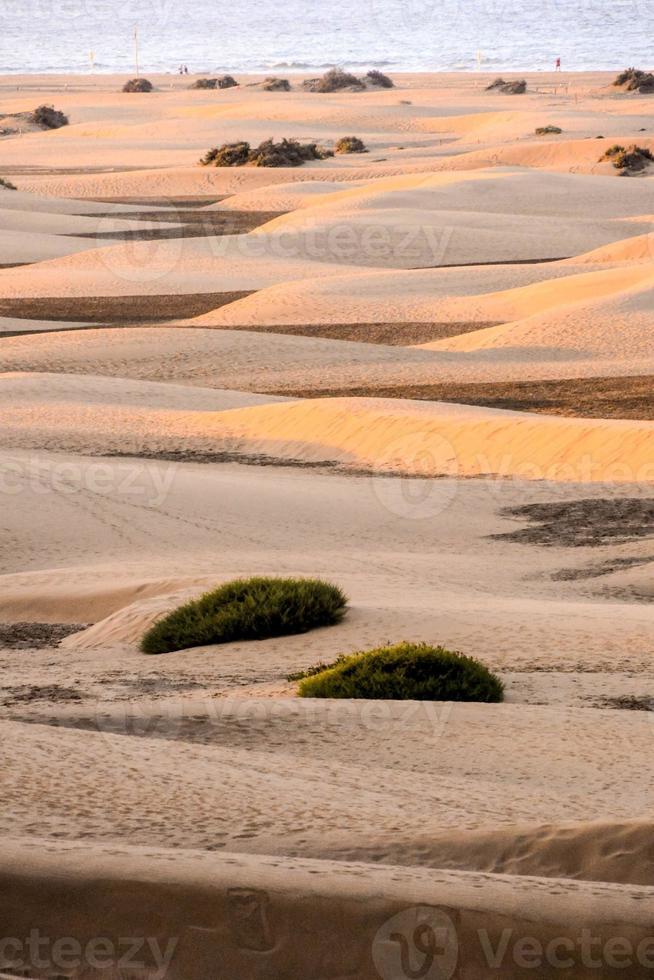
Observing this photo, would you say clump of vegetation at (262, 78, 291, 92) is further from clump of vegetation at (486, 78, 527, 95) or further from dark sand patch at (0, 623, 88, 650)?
dark sand patch at (0, 623, 88, 650)

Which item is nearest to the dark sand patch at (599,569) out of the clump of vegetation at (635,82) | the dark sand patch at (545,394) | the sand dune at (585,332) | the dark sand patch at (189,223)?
the dark sand patch at (545,394)

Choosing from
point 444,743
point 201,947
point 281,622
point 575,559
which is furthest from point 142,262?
point 201,947

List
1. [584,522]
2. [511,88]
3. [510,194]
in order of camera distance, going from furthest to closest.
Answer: [511,88]
[510,194]
[584,522]

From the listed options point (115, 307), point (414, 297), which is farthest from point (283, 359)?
point (115, 307)

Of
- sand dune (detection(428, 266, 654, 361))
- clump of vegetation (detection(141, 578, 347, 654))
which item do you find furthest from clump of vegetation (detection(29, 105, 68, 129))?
clump of vegetation (detection(141, 578, 347, 654))

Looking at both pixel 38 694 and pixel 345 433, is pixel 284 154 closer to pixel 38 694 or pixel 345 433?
pixel 345 433

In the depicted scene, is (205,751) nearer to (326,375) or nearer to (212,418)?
(212,418)
